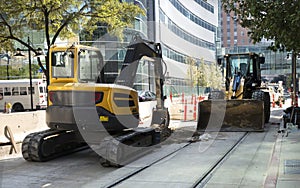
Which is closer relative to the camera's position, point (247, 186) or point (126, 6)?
point (247, 186)

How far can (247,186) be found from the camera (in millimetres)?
7520

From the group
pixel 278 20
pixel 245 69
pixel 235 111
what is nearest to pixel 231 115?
pixel 235 111

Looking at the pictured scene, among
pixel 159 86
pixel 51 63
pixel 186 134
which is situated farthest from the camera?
pixel 186 134

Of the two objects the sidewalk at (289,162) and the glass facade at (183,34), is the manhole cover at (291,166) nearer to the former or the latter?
the sidewalk at (289,162)

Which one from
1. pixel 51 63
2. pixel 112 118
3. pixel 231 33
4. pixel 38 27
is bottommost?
pixel 112 118

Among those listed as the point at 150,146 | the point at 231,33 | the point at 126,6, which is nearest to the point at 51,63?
the point at 150,146

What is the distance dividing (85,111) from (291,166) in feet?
16.3

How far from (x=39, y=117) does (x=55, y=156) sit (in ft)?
17.4

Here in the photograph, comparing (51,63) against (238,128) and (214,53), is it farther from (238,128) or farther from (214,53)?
(214,53)

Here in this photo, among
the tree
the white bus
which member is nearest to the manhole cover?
the tree

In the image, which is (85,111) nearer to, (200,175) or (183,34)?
(200,175)

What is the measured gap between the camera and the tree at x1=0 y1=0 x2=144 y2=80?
18.0 m

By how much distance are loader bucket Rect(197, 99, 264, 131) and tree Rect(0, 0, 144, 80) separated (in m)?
6.51

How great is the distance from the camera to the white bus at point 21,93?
3703cm
